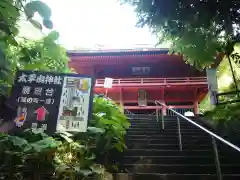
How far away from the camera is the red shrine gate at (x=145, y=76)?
1386cm

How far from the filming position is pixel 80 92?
348 centimetres

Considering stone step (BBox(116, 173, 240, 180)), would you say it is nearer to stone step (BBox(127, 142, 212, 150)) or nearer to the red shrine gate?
stone step (BBox(127, 142, 212, 150))

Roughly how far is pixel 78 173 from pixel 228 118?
3270 millimetres

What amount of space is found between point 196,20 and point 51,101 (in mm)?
2099

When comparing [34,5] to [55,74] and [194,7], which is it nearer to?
[194,7]

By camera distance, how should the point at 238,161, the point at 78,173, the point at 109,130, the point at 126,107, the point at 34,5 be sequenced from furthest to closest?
the point at 126,107 → the point at 238,161 → the point at 109,130 → the point at 78,173 → the point at 34,5

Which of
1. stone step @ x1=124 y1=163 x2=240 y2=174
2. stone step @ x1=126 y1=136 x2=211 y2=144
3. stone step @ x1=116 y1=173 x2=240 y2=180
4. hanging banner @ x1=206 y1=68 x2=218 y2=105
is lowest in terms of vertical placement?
stone step @ x1=116 y1=173 x2=240 y2=180

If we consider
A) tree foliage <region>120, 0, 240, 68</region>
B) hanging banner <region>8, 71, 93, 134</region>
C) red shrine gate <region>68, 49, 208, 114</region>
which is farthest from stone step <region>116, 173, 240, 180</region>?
red shrine gate <region>68, 49, 208, 114</region>

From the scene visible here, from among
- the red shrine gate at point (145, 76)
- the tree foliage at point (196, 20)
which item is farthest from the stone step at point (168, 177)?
the red shrine gate at point (145, 76)

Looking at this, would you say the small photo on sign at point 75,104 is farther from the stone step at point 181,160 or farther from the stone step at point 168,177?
the stone step at point 181,160

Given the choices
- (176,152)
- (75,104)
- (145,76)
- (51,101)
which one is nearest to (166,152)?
(176,152)

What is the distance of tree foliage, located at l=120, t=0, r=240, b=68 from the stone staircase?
2218 millimetres

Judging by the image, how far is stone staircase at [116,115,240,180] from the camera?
3709 mm

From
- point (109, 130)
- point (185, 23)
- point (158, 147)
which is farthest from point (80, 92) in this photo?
point (158, 147)
